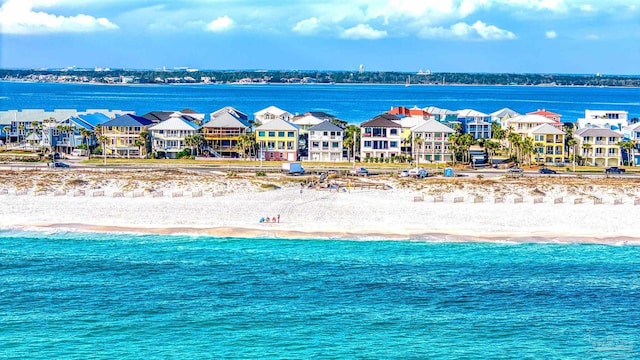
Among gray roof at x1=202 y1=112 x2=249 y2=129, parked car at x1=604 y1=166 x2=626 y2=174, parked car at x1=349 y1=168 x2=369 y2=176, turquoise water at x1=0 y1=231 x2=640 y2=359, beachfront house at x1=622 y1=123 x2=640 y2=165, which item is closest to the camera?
turquoise water at x1=0 y1=231 x2=640 y2=359

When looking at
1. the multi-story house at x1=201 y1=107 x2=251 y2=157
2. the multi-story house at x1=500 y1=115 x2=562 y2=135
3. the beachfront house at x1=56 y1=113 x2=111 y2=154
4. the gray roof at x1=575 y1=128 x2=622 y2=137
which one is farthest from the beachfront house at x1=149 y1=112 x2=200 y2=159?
the gray roof at x1=575 y1=128 x2=622 y2=137

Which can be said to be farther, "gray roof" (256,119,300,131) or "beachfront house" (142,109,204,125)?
"beachfront house" (142,109,204,125)

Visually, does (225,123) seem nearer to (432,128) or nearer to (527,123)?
(432,128)

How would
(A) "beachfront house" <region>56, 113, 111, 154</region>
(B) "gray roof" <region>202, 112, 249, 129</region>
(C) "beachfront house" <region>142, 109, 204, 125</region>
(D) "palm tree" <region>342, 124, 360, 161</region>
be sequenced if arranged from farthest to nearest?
(C) "beachfront house" <region>142, 109, 204, 125</region>
(A) "beachfront house" <region>56, 113, 111, 154</region>
(B) "gray roof" <region>202, 112, 249, 129</region>
(D) "palm tree" <region>342, 124, 360, 161</region>

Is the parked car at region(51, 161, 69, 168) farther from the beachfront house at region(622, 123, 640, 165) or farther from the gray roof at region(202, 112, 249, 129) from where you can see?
the beachfront house at region(622, 123, 640, 165)

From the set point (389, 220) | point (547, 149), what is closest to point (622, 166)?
point (547, 149)

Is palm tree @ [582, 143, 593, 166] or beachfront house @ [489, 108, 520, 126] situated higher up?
beachfront house @ [489, 108, 520, 126]

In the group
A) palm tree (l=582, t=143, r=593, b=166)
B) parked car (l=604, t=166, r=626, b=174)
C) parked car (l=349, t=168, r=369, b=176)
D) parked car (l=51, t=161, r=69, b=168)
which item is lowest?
parked car (l=604, t=166, r=626, b=174)

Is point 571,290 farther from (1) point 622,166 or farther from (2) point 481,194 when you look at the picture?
(1) point 622,166

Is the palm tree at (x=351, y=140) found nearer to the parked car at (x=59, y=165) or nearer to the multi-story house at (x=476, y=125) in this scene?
the multi-story house at (x=476, y=125)
